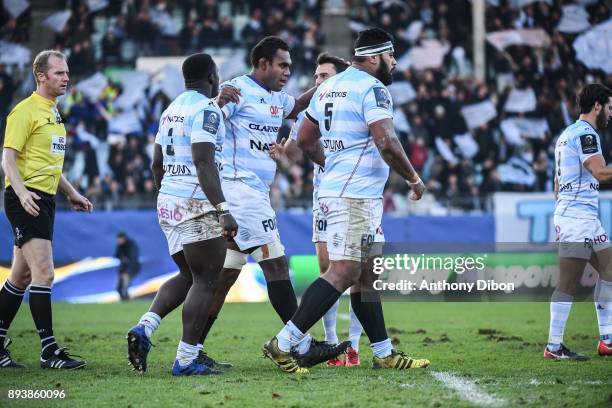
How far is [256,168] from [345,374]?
6.45ft

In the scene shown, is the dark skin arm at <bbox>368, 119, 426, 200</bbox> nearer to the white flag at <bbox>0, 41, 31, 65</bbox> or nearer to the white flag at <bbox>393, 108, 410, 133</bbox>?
the white flag at <bbox>393, 108, 410, 133</bbox>

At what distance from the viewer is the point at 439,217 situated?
19359 millimetres

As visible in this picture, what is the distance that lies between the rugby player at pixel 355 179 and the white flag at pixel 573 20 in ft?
58.9

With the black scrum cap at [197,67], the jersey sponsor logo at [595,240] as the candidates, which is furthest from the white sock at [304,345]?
the jersey sponsor logo at [595,240]

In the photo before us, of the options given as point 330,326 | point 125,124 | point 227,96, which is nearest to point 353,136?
point 227,96

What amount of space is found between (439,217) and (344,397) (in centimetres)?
1290

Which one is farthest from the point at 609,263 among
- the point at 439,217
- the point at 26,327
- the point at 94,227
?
the point at 94,227

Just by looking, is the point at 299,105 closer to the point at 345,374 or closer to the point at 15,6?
the point at 345,374

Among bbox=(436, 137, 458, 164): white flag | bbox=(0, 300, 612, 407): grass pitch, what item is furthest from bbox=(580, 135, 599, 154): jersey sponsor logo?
bbox=(436, 137, 458, 164): white flag

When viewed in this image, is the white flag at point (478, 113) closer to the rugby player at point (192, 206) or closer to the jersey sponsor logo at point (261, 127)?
the jersey sponsor logo at point (261, 127)

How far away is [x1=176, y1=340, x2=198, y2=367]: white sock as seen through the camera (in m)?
7.93

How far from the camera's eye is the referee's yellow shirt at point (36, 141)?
8.66m

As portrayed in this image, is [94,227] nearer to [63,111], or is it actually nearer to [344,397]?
[63,111]

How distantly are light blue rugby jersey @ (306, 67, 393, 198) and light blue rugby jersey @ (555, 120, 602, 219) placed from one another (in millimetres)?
2374
